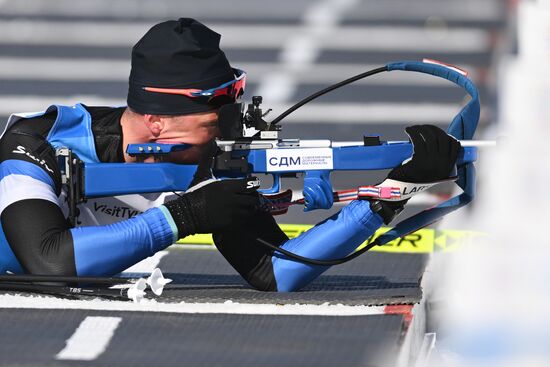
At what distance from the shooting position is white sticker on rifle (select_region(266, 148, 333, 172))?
6.52m

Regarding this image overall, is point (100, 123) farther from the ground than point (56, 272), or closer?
farther from the ground

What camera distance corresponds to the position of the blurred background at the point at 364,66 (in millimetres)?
9555

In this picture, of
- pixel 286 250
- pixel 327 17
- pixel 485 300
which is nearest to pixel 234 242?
pixel 286 250

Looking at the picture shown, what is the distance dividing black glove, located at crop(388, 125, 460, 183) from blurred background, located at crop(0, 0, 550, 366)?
168 centimetres

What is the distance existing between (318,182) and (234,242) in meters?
0.60

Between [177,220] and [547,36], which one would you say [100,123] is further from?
[547,36]

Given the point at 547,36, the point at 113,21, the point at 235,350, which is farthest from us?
the point at 113,21

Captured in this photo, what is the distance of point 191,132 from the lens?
6.72 meters

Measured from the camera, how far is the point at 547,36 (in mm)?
12062

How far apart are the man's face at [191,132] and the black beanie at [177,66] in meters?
0.03

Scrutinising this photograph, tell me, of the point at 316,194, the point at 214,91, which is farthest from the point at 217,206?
the point at 214,91

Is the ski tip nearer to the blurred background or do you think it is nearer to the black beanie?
the black beanie

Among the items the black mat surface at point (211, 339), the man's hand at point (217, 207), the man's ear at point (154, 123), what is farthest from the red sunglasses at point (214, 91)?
the black mat surface at point (211, 339)

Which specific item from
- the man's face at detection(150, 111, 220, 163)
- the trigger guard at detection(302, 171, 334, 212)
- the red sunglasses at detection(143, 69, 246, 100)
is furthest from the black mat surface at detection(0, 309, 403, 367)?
the red sunglasses at detection(143, 69, 246, 100)
